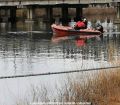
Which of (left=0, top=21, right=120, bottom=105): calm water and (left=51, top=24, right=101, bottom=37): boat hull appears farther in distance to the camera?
(left=51, top=24, right=101, bottom=37): boat hull

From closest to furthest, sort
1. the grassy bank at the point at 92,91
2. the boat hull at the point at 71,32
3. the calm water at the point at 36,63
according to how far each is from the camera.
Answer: the grassy bank at the point at 92,91 → the calm water at the point at 36,63 → the boat hull at the point at 71,32

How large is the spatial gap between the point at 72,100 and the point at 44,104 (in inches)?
40.2

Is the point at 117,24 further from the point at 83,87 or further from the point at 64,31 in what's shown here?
the point at 83,87

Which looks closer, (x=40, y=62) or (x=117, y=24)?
(x=40, y=62)

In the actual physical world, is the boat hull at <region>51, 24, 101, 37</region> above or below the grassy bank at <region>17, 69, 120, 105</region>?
below

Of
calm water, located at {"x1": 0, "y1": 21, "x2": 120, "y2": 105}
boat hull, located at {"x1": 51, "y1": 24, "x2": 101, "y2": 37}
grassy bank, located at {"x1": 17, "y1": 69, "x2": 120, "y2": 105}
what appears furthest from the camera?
boat hull, located at {"x1": 51, "y1": 24, "x2": 101, "y2": 37}

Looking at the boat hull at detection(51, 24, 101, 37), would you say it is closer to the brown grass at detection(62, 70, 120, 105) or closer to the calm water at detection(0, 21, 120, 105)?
the calm water at detection(0, 21, 120, 105)

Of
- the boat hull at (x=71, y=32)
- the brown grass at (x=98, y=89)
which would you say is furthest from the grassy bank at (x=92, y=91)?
the boat hull at (x=71, y=32)

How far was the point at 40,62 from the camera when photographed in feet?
112

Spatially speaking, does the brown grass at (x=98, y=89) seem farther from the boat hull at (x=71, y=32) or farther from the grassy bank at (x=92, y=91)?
the boat hull at (x=71, y=32)

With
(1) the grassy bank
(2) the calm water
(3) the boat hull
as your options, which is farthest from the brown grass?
(3) the boat hull

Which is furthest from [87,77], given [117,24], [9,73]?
[117,24]

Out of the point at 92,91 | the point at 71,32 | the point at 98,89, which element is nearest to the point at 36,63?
the point at 98,89

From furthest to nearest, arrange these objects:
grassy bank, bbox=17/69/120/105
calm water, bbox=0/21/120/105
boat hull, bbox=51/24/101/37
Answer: boat hull, bbox=51/24/101/37 → calm water, bbox=0/21/120/105 → grassy bank, bbox=17/69/120/105
